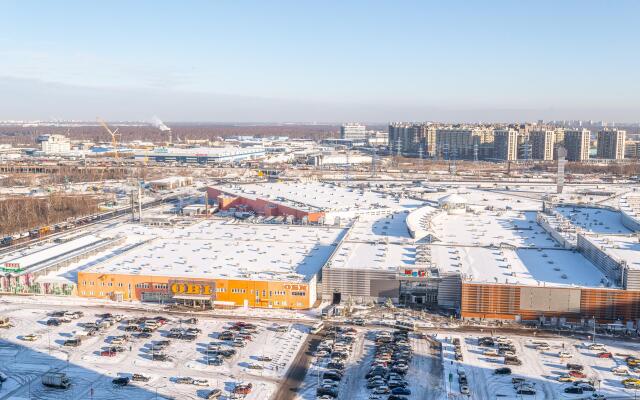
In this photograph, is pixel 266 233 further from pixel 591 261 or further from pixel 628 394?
pixel 628 394

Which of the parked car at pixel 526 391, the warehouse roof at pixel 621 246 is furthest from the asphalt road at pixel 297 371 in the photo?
the warehouse roof at pixel 621 246

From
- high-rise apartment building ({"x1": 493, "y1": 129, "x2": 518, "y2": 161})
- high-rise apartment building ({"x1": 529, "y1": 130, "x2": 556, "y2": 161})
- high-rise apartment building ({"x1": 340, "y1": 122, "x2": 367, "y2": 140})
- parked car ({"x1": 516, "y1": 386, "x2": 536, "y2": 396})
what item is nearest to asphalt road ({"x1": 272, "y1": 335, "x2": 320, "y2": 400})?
parked car ({"x1": 516, "y1": 386, "x2": 536, "y2": 396})

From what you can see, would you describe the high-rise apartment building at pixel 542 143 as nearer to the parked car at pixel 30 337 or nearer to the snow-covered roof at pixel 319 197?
the snow-covered roof at pixel 319 197

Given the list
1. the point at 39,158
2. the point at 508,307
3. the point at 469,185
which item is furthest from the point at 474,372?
the point at 39,158

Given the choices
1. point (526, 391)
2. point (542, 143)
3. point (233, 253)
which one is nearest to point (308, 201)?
point (233, 253)

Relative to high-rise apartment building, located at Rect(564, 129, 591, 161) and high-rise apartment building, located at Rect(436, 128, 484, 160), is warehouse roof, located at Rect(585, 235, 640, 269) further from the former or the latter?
high-rise apartment building, located at Rect(436, 128, 484, 160)

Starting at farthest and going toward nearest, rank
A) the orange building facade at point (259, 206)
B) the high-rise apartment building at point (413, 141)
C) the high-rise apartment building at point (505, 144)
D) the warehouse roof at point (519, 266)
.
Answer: the high-rise apartment building at point (413, 141), the high-rise apartment building at point (505, 144), the orange building facade at point (259, 206), the warehouse roof at point (519, 266)

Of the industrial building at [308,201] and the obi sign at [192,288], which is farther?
the industrial building at [308,201]
